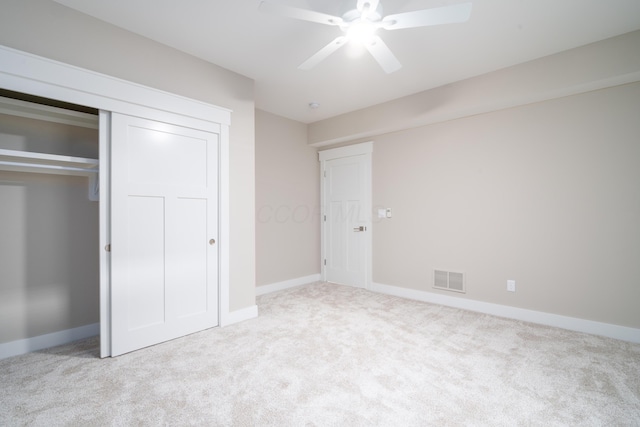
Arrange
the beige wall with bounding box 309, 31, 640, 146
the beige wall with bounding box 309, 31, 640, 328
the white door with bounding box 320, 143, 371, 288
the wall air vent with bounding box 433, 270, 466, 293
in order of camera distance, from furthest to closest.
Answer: the white door with bounding box 320, 143, 371, 288, the wall air vent with bounding box 433, 270, 466, 293, the beige wall with bounding box 309, 31, 640, 328, the beige wall with bounding box 309, 31, 640, 146

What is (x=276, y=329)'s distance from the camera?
2947 mm

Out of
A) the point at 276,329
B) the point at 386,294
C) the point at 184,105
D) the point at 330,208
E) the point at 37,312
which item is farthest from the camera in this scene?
the point at 330,208

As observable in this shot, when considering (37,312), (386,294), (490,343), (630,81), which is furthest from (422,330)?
(37,312)

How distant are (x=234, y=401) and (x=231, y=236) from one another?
5.43 feet

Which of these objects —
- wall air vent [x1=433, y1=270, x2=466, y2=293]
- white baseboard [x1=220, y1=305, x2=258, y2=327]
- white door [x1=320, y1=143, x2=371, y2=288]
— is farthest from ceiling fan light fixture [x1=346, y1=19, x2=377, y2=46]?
wall air vent [x1=433, y1=270, x2=466, y2=293]

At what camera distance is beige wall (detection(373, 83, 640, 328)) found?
8.87 ft

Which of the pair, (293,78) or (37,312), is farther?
(293,78)

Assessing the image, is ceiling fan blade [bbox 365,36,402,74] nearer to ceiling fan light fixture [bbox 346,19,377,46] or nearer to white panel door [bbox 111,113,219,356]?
ceiling fan light fixture [bbox 346,19,377,46]

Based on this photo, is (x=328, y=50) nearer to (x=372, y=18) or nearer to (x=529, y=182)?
(x=372, y=18)

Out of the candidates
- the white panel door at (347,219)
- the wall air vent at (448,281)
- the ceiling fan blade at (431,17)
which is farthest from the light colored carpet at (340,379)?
the ceiling fan blade at (431,17)

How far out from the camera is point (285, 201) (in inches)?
183

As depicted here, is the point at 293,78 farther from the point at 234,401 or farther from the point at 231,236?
the point at 234,401

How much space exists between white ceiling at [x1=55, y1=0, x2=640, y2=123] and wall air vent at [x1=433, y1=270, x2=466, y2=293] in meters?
2.34

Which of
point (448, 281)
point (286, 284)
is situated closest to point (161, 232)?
point (286, 284)
